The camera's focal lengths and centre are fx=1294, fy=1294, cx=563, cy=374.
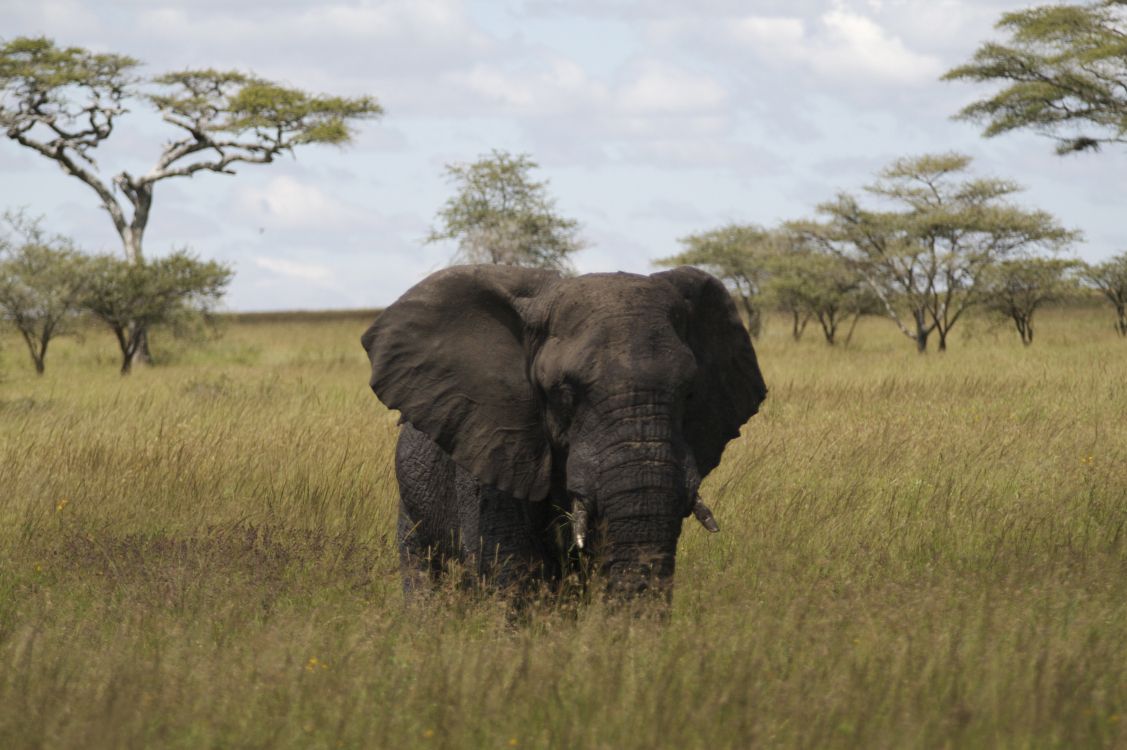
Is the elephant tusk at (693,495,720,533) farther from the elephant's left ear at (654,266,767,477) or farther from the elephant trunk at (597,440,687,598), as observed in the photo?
the elephant's left ear at (654,266,767,477)

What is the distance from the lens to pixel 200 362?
32.5m

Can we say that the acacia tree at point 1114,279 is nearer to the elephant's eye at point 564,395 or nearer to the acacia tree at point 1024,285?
the acacia tree at point 1024,285

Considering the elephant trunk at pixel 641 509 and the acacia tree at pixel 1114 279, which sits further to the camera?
the acacia tree at pixel 1114 279

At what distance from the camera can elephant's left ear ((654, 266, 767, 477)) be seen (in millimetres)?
5355

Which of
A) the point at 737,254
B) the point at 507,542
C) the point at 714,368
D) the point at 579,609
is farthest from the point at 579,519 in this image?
the point at 737,254

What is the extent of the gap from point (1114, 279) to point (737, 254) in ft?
57.7

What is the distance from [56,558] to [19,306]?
22975 millimetres

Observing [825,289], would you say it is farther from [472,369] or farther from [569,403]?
[569,403]

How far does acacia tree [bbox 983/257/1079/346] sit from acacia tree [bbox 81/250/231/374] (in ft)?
68.0

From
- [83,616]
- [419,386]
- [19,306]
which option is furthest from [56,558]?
[19,306]

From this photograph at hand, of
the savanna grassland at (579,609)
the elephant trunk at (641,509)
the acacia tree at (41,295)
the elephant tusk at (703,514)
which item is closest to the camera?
the savanna grassland at (579,609)

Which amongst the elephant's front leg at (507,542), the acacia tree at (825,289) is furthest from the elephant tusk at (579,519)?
the acacia tree at (825,289)

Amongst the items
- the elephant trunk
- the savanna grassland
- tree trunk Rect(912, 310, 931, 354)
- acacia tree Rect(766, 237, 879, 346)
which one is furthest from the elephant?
acacia tree Rect(766, 237, 879, 346)

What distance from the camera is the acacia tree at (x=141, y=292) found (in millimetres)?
29297
